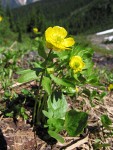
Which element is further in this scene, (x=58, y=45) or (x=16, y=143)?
(x=16, y=143)

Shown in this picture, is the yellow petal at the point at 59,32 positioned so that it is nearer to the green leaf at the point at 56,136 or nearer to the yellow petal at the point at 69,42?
the yellow petal at the point at 69,42

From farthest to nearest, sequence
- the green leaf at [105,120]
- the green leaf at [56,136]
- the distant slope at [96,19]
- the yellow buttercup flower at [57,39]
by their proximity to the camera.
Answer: the distant slope at [96,19] → the green leaf at [105,120] → the green leaf at [56,136] → the yellow buttercup flower at [57,39]

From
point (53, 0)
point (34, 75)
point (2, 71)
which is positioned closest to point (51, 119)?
point (34, 75)

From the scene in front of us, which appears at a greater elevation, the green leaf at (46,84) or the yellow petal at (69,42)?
the yellow petal at (69,42)

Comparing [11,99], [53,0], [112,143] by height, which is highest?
[53,0]

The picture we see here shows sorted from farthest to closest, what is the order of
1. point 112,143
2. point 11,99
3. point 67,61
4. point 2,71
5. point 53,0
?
point 53,0 < point 2,71 < point 11,99 < point 112,143 < point 67,61

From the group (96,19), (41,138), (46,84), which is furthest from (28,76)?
(96,19)

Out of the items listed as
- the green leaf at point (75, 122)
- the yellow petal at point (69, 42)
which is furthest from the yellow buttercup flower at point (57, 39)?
the green leaf at point (75, 122)

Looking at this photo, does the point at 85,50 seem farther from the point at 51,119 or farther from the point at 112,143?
the point at 112,143

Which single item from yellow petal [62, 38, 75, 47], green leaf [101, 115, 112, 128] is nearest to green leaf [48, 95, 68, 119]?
green leaf [101, 115, 112, 128]
